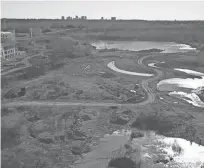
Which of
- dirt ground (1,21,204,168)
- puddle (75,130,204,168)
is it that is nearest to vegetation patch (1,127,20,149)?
dirt ground (1,21,204,168)

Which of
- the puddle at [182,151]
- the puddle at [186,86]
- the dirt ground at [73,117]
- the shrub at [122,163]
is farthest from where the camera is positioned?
the puddle at [186,86]

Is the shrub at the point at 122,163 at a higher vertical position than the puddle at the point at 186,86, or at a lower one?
lower

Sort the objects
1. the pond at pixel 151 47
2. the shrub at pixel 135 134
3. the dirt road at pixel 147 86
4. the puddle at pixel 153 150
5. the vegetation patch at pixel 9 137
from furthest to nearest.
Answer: the pond at pixel 151 47 → the dirt road at pixel 147 86 → the shrub at pixel 135 134 → the vegetation patch at pixel 9 137 → the puddle at pixel 153 150

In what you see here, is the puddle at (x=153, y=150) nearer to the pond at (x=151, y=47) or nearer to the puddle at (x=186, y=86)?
the puddle at (x=186, y=86)

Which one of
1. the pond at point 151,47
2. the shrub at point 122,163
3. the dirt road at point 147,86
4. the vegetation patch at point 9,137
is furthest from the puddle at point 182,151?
the pond at point 151,47

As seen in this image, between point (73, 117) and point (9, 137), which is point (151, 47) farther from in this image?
point (9, 137)

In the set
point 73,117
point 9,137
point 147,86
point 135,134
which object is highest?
point 147,86

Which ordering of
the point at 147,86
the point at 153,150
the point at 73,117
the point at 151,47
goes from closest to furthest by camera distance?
the point at 153,150
the point at 73,117
the point at 147,86
the point at 151,47

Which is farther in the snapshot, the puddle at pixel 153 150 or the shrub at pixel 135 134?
the shrub at pixel 135 134

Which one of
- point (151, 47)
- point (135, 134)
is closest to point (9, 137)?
point (135, 134)

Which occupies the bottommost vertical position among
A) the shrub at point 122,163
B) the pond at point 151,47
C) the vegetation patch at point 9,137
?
the shrub at point 122,163
